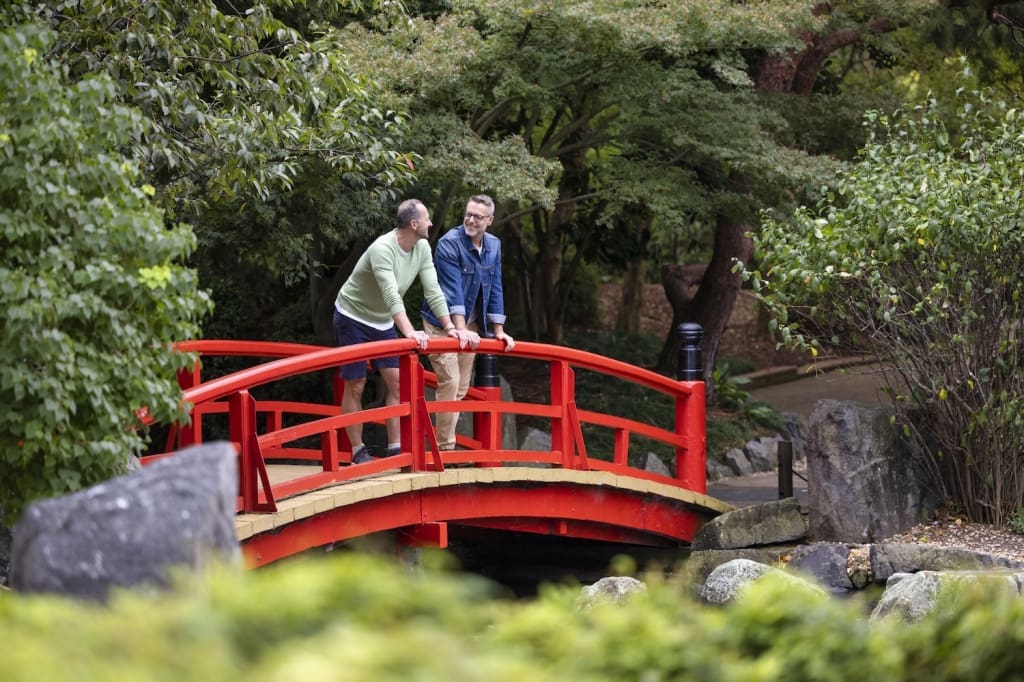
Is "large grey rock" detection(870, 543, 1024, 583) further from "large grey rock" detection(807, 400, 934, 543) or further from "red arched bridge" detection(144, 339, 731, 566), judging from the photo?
"red arched bridge" detection(144, 339, 731, 566)

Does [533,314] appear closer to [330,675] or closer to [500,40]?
[500,40]

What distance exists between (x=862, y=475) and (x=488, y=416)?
2.50m

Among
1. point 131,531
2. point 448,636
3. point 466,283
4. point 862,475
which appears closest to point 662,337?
point 862,475

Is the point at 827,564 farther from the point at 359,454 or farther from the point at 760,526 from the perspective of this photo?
the point at 359,454

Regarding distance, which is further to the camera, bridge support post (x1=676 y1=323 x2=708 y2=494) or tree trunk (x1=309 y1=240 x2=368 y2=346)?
tree trunk (x1=309 y1=240 x2=368 y2=346)

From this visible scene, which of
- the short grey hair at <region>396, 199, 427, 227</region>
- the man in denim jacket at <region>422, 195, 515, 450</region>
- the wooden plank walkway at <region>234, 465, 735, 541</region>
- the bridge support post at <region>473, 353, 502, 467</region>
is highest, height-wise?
the short grey hair at <region>396, 199, 427, 227</region>

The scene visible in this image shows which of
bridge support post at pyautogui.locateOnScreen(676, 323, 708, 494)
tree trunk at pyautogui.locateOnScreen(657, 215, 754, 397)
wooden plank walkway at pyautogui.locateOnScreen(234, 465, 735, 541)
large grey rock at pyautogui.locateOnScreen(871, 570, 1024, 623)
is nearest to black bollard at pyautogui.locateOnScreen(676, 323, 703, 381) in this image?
bridge support post at pyautogui.locateOnScreen(676, 323, 708, 494)

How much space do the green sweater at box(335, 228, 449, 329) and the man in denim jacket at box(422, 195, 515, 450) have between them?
26cm

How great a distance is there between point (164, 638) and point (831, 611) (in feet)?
5.70

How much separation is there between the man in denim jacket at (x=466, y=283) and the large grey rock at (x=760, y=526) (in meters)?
2.08

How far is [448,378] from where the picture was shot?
8.80m

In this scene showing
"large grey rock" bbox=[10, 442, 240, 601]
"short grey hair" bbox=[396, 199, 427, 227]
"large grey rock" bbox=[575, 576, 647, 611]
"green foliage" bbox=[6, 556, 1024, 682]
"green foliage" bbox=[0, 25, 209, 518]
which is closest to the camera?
"green foliage" bbox=[6, 556, 1024, 682]

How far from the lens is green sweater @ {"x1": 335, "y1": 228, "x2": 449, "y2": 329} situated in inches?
319

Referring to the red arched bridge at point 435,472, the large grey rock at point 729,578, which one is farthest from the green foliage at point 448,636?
the large grey rock at point 729,578
